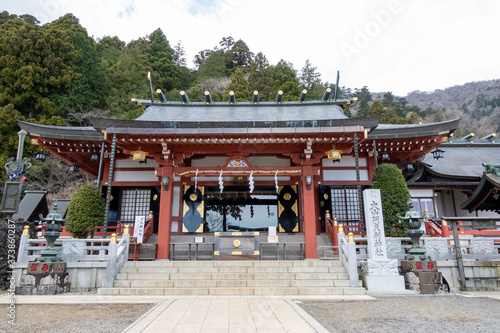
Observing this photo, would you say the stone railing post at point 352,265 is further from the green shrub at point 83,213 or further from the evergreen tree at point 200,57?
the evergreen tree at point 200,57

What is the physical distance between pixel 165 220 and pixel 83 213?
2.80 meters

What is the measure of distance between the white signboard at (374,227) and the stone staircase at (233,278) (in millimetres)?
1124

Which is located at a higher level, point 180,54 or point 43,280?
point 180,54

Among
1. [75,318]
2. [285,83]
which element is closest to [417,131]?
[75,318]

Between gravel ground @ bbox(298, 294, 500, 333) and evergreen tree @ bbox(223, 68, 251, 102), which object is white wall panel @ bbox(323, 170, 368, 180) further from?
evergreen tree @ bbox(223, 68, 251, 102)

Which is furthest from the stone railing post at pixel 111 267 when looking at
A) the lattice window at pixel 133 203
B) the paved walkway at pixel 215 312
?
the lattice window at pixel 133 203

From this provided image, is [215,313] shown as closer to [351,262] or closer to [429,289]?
[351,262]

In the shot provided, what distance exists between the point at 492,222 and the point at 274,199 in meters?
7.67

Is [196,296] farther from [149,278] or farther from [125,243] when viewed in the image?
[125,243]

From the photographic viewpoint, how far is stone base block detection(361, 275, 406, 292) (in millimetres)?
7930

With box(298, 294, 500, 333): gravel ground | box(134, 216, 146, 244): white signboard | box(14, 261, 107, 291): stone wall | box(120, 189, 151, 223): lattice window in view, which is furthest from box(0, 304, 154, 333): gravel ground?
box(120, 189, 151, 223): lattice window

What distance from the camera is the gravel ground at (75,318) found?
15.7ft

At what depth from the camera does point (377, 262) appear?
322 inches

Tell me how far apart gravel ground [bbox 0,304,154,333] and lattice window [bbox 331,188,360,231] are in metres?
9.17
